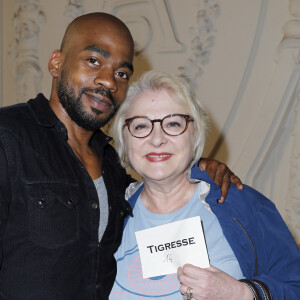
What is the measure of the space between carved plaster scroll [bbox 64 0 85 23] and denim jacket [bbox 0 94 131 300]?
1981 mm

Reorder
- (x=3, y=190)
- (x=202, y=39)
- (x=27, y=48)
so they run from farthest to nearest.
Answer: (x=27, y=48) < (x=202, y=39) < (x=3, y=190)

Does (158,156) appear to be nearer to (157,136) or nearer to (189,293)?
(157,136)

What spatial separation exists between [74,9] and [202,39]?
Result: 1.05 m

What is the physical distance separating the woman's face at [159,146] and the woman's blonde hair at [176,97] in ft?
0.08

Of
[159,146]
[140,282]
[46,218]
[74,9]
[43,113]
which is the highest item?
[74,9]

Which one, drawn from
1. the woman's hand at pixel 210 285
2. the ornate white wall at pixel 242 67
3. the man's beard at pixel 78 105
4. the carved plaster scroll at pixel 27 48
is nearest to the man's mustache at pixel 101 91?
the man's beard at pixel 78 105

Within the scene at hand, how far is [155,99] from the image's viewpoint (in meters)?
1.64

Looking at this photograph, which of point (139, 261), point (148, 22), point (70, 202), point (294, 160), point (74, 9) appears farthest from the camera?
point (74, 9)

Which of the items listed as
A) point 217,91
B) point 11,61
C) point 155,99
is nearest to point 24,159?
point 155,99

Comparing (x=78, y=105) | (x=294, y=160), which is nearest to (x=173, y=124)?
(x=78, y=105)

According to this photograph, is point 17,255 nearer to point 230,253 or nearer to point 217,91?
point 230,253

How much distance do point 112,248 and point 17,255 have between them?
1.17 feet

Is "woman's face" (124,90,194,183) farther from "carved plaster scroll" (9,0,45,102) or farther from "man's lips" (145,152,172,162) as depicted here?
"carved plaster scroll" (9,0,45,102)

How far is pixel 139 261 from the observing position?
154cm
